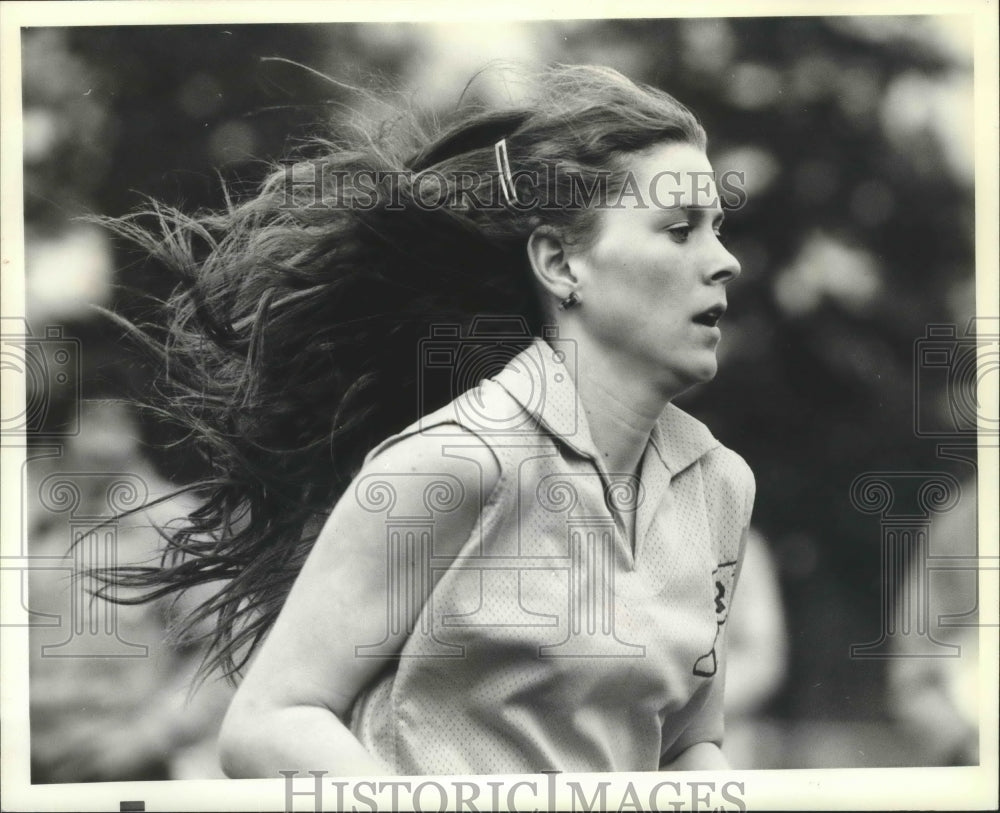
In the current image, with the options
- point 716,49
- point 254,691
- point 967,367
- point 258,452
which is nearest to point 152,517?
point 258,452

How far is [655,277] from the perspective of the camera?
9.05ft

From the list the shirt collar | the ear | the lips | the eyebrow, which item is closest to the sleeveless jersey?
the shirt collar

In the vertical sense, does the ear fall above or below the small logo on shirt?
above

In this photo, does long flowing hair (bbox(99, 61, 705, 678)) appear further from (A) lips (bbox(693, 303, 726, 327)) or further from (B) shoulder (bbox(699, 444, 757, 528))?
(B) shoulder (bbox(699, 444, 757, 528))

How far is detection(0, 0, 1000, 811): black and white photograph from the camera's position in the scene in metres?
2.75

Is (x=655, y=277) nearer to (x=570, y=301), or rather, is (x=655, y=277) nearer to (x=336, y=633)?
(x=570, y=301)

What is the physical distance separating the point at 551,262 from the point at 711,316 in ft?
1.16

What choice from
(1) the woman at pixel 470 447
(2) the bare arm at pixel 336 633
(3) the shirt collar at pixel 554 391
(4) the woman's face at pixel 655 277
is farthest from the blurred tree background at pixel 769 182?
(2) the bare arm at pixel 336 633

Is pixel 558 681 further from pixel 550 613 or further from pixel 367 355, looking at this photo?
pixel 367 355

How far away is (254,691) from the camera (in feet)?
8.48

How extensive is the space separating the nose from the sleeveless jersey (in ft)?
1.15

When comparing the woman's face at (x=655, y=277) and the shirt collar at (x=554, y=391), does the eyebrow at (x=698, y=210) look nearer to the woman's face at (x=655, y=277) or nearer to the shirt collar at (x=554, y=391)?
the woman's face at (x=655, y=277)

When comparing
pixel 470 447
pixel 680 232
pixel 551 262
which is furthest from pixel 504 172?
pixel 470 447

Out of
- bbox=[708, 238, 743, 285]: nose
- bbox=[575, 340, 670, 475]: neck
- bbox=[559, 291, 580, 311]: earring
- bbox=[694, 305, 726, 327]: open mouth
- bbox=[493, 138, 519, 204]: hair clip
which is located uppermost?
bbox=[493, 138, 519, 204]: hair clip
